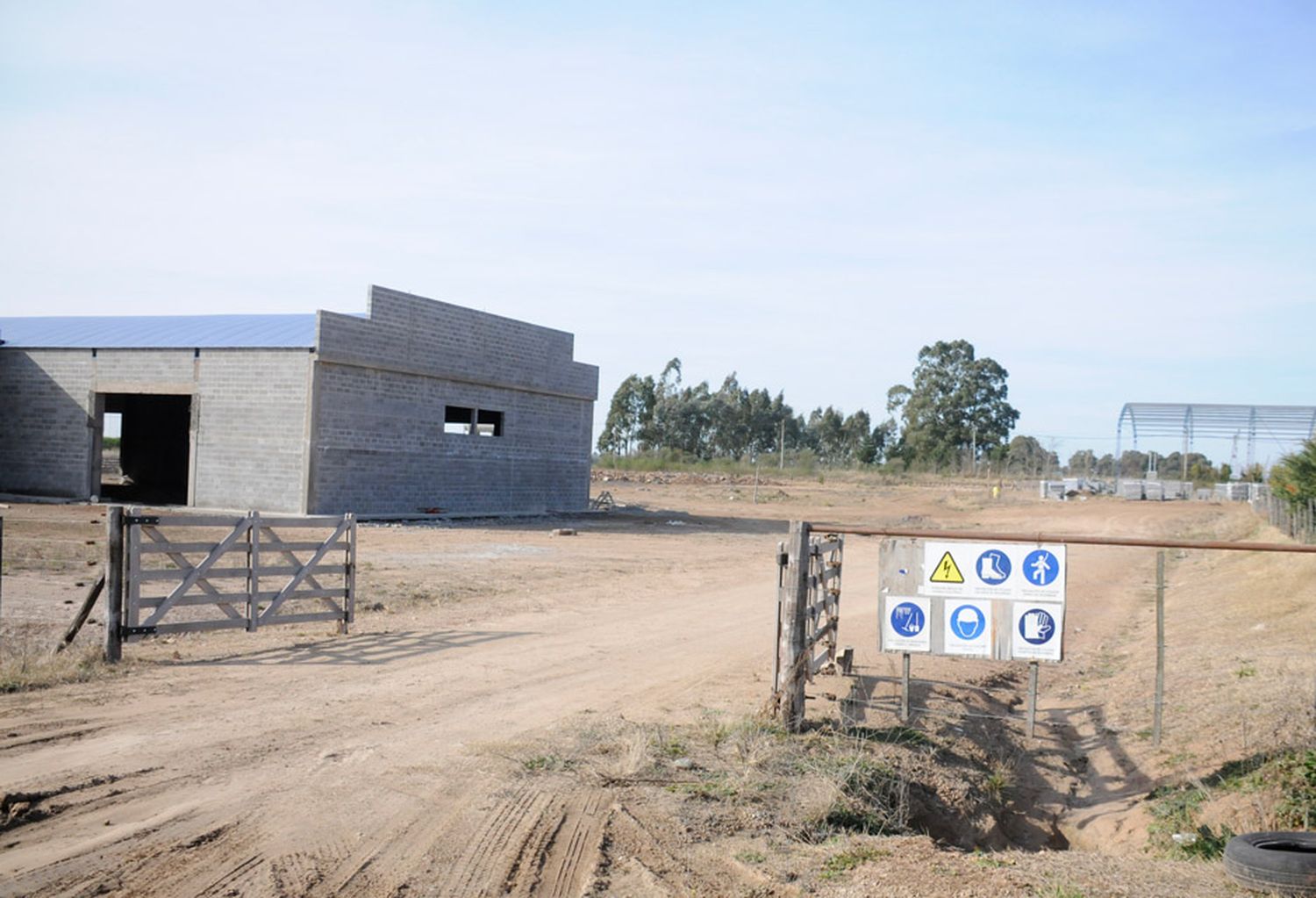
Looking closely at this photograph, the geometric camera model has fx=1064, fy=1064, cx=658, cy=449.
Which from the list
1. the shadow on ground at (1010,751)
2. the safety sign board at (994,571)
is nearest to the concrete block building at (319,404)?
the shadow on ground at (1010,751)

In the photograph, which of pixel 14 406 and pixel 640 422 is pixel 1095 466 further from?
pixel 14 406

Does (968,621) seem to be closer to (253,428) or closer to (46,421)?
(253,428)

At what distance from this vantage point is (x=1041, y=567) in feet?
31.7

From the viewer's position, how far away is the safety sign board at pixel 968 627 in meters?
A: 9.77

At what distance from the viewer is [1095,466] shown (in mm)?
95562

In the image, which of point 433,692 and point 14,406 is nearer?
point 433,692

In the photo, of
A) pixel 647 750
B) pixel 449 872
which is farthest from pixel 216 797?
pixel 647 750

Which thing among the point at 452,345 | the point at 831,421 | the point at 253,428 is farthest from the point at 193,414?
the point at 831,421

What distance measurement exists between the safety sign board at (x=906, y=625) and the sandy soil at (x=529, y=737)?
80cm

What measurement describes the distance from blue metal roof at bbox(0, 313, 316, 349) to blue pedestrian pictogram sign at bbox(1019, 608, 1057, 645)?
78.7ft

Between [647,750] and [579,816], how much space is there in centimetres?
150

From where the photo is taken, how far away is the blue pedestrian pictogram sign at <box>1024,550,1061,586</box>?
962 centimetres

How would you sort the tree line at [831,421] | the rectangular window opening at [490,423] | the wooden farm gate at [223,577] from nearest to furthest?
1. the wooden farm gate at [223,577]
2. the rectangular window opening at [490,423]
3. the tree line at [831,421]

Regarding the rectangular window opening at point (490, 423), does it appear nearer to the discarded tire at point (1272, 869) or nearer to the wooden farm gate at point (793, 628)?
the wooden farm gate at point (793, 628)
